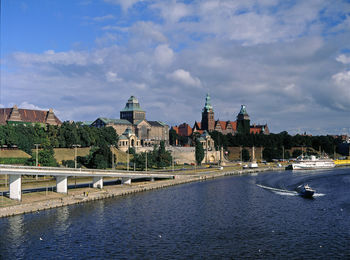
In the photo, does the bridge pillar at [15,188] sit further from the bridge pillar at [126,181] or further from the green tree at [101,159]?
the green tree at [101,159]

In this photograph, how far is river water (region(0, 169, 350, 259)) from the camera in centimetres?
5672

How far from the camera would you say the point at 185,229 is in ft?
230

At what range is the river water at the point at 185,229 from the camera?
56.7 metres

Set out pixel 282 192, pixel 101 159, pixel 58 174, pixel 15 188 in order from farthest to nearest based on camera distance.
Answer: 1. pixel 101 159
2. pixel 282 192
3. pixel 58 174
4. pixel 15 188

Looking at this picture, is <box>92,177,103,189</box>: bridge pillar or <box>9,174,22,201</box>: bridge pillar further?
<box>92,177,103,189</box>: bridge pillar

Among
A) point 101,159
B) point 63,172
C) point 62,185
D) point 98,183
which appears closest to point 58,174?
point 63,172

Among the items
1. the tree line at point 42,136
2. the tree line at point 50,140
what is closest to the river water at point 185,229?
the tree line at point 50,140

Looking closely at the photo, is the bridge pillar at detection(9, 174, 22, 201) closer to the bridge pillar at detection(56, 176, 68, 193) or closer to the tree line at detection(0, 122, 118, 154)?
the bridge pillar at detection(56, 176, 68, 193)

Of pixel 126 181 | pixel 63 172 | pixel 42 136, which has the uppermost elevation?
pixel 42 136

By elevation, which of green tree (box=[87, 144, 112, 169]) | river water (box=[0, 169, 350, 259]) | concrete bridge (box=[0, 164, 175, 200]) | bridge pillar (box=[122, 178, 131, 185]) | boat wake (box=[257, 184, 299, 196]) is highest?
green tree (box=[87, 144, 112, 169])

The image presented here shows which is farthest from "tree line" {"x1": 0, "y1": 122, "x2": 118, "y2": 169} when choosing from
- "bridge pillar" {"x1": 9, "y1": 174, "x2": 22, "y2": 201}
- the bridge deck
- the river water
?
the river water

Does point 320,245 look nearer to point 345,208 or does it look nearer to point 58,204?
point 345,208

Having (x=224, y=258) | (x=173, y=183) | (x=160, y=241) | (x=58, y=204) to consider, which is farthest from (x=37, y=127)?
(x=224, y=258)

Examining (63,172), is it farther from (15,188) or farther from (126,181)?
Result: (126,181)
